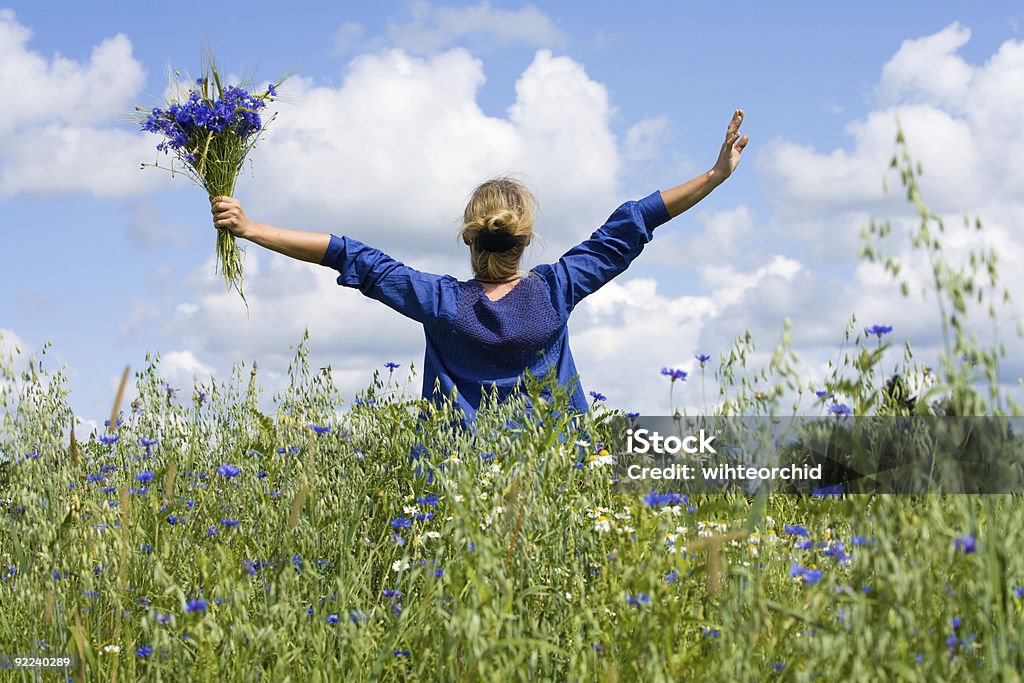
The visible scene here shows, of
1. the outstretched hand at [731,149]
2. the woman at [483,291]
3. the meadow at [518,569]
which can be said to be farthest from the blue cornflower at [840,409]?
the outstretched hand at [731,149]

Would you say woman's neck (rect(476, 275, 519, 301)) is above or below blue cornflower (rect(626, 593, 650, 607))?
above

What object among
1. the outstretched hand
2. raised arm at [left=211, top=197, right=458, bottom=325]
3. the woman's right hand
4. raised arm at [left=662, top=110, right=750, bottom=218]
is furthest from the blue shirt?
the outstretched hand

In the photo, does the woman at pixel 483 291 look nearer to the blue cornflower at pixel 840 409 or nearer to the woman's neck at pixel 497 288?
the woman's neck at pixel 497 288

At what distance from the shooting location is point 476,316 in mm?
4688

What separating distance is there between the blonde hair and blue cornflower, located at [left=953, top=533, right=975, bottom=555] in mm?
3309

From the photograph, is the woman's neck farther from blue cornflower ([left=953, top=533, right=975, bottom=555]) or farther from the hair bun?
blue cornflower ([left=953, top=533, right=975, bottom=555])

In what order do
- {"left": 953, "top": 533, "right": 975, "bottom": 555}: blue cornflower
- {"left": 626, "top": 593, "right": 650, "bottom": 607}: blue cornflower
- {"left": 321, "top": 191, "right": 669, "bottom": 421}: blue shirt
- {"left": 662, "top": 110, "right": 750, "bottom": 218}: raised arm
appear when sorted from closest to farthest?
1. {"left": 953, "top": 533, "right": 975, "bottom": 555}: blue cornflower
2. {"left": 626, "top": 593, "right": 650, "bottom": 607}: blue cornflower
3. {"left": 321, "top": 191, "right": 669, "bottom": 421}: blue shirt
4. {"left": 662, "top": 110, "right": 750, "bottom": 218}: raised arm

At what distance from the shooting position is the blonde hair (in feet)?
15.8

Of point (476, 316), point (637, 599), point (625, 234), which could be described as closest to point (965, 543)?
point (637, 599)

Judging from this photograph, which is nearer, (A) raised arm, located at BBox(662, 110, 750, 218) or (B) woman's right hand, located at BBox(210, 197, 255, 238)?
(B) woman's right hand, located at BBox(210, 197, 255, 238)

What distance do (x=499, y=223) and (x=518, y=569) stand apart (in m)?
2.61

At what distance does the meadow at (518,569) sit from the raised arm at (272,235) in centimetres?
120

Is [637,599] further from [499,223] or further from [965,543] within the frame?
[499,223]

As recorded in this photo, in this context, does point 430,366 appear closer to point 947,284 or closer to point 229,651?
point 229,651
